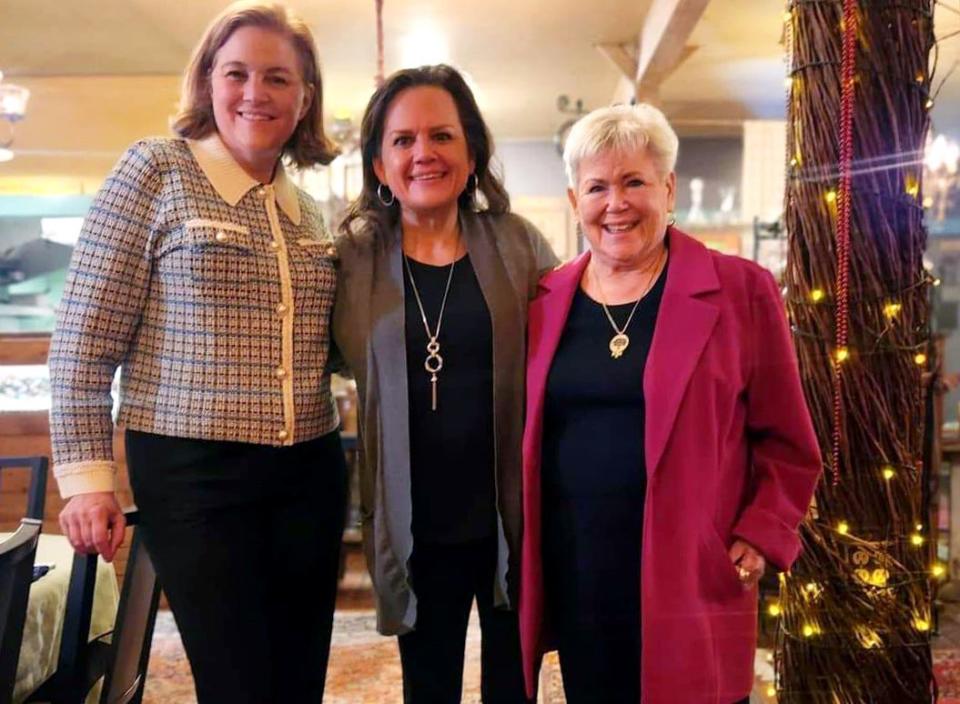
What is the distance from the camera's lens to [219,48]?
4.29ft

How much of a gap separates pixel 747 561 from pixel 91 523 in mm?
925

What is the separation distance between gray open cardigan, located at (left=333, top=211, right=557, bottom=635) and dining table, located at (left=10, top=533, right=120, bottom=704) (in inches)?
24.1

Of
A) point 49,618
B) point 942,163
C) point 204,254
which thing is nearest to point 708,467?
point 204,254

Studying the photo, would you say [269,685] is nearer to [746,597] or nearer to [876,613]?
[746,597]

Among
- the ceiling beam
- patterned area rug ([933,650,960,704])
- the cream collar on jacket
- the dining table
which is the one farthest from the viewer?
the ceiling beam

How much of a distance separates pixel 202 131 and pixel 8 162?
5.62 ft

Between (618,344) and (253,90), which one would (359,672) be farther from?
(253,90)

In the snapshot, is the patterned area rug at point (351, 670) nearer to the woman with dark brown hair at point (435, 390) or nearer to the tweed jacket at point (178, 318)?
the woman with dark brown hair at point (435, 390)

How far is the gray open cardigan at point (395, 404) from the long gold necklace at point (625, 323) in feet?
0.48

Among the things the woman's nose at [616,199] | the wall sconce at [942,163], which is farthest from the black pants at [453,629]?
the wall sconce at [942,163]

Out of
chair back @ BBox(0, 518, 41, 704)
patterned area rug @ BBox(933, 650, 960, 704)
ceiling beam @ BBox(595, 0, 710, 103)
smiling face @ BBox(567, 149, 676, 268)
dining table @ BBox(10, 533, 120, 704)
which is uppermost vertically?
ceiling beam @ BBox(595, 0, 710, 103)

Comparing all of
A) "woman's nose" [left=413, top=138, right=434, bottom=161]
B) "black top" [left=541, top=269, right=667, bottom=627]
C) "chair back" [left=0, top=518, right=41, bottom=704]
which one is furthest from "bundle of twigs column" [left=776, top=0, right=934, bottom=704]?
"chair back" [left=0, top=518, right=41, bottom=704]

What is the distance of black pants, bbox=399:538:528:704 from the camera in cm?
134

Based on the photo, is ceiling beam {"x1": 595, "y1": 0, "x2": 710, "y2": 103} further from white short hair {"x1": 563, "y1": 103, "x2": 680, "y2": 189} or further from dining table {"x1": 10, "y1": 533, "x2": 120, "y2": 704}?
dining table {"x1": 10, "y1": 533, "x2": 120, "y2": 704}
